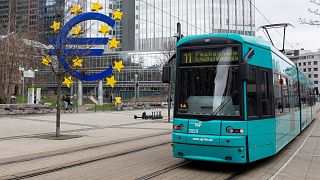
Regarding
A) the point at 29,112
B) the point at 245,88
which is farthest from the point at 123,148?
the point at 29,112

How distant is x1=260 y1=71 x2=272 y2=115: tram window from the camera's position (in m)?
9.53

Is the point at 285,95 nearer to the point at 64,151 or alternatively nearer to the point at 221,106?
the point at 221,106

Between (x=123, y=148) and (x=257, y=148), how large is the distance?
5.56 metres

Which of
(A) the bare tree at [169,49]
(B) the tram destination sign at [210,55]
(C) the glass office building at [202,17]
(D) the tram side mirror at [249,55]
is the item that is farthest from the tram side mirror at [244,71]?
(C) the glass office building at [202,17]

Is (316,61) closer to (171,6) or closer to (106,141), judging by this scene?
(171,6)

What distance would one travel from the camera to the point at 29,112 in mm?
32156

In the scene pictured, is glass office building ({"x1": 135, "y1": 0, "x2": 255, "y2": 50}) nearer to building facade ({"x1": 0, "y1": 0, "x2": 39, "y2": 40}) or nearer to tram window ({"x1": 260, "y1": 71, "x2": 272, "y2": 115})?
building facade ({"x1": 0, "y1": 0, "x2": 39, "y2": 40})

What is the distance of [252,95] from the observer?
901 cm

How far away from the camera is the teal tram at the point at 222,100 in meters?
8.56

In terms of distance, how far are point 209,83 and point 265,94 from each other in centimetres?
170

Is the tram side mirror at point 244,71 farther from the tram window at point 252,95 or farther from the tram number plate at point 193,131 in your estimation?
the tram number plate at point 193,131

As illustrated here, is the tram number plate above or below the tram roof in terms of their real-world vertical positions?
below

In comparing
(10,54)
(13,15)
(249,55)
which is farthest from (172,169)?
(13,15)

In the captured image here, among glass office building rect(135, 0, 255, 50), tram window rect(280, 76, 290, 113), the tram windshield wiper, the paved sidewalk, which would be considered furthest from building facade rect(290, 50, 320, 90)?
the tram windshield wiper
